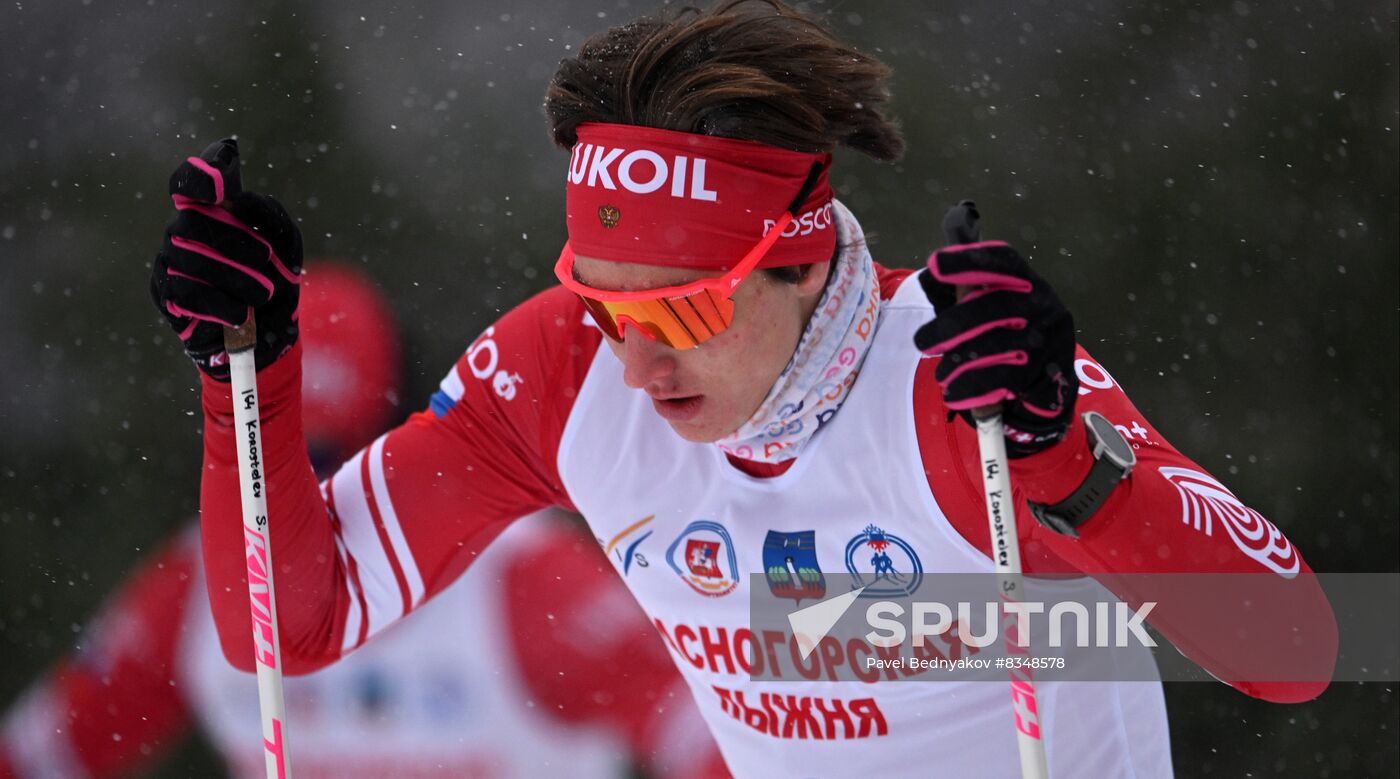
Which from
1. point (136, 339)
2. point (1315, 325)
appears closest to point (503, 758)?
point (136, 339)

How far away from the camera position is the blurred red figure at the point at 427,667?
3.07m

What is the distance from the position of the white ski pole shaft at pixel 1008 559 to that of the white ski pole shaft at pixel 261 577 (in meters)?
0.94

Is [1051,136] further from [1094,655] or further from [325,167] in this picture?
[325,167]

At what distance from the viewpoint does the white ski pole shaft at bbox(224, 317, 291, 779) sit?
5.57ft

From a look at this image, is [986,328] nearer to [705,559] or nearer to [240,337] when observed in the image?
[705,559]

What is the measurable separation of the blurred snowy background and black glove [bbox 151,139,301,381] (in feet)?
4.70

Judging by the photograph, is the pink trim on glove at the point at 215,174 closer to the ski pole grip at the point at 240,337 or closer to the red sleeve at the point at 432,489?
the ski pole grip at the point at 240,337

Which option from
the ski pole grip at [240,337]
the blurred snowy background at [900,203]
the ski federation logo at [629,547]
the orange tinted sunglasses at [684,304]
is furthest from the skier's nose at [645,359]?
the blurred snowy background at [900,203]

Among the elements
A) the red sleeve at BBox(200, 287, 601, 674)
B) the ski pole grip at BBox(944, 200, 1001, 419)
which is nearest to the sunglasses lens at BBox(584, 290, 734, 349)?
the ski pole grip at BBox(944, 200, 1001, 419)

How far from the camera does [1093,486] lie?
4.59 ft

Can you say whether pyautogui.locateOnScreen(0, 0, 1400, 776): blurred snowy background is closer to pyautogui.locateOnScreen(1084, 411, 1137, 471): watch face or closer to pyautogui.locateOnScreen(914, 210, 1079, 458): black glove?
pyautogui.locateOnScreen(1084, 411, 1137, 471): watch face

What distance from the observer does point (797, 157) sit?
1629 mm

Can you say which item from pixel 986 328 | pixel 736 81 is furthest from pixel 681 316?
pixel 986 328

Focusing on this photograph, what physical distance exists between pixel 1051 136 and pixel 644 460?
4.79ft
